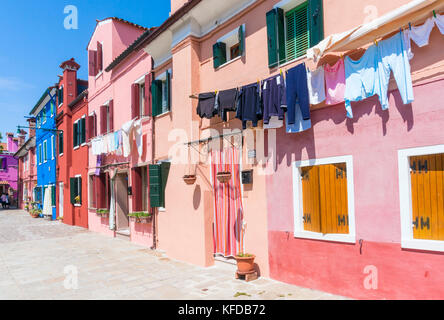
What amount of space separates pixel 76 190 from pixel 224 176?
13.8 metres

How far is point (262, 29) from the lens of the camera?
284 inches

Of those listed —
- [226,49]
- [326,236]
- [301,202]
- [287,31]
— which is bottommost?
[326,236]

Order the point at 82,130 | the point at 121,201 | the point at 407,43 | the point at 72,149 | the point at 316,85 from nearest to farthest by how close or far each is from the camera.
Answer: the point at 407,43, the point at 316,85, the point at 121,201, the point at 82,130, the point at 72,149

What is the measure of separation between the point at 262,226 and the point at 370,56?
385 centimetres

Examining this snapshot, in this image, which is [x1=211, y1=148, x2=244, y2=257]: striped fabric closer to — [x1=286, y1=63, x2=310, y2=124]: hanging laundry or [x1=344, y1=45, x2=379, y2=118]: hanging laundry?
[x1=286, y1=63, x2=310, y2=124]: hanging laundry

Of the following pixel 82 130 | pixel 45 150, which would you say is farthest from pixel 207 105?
pixel 45 150

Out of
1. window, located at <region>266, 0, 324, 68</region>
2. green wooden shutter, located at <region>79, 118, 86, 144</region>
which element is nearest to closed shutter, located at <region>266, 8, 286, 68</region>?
window, located at <region>266, 0, 324, 68</region>

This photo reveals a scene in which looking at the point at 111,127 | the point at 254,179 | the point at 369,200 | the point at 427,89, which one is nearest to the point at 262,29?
the point at 254,179

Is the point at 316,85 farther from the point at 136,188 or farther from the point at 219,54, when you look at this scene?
the point at 136,188

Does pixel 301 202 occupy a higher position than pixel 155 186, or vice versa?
pixel 155 186

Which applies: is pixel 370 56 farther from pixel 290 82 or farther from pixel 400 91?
pixel 290 82

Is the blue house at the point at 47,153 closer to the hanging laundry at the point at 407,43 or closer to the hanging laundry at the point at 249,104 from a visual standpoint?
the hanging laundry at the point at 249,104

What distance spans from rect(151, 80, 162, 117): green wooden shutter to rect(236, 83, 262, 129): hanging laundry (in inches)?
175

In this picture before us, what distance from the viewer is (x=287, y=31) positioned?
6.93 m
